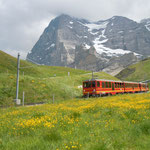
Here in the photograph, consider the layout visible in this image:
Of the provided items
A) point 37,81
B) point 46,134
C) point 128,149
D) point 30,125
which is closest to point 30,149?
point 46,134

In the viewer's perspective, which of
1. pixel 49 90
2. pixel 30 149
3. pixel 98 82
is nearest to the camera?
pixel 30 149

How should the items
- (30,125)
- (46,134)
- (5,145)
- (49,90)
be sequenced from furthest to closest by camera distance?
(49,90), (30,125), (46,134), (5,145)

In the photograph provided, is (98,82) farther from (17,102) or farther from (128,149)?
(128,149)

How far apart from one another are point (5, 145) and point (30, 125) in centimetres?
177

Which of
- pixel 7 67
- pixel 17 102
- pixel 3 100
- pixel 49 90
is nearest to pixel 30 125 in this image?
pixel 17 102

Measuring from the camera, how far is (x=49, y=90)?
107 ft

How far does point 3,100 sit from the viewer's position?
957 inches

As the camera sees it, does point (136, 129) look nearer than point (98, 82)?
Yes

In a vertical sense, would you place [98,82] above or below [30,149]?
above

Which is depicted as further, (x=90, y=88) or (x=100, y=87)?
(x=90, y=88)

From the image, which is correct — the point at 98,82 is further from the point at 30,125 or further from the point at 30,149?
the point at 30,149

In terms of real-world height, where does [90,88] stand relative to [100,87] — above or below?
below

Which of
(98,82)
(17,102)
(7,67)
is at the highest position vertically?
(7,67)

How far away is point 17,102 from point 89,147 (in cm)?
2060
